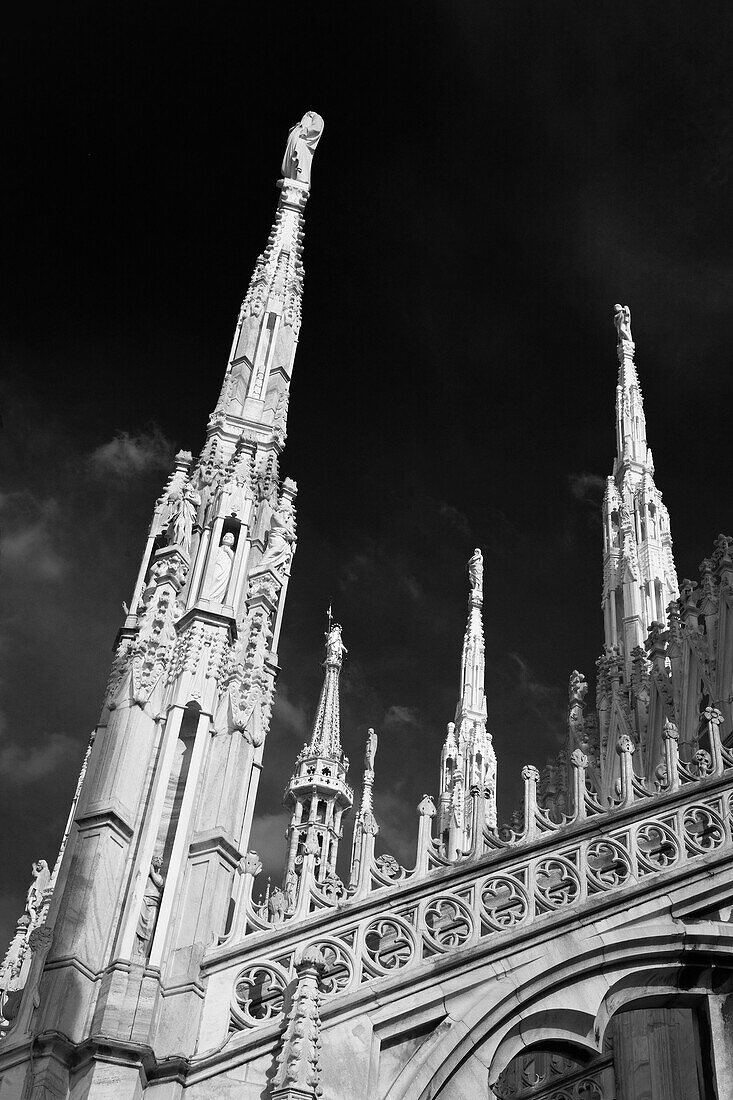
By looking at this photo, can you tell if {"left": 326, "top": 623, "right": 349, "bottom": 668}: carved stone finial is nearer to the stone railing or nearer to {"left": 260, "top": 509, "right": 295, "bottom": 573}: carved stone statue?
{"left": 260, "top": 509, "right": 295, "bottom": 573}: carved stone statue

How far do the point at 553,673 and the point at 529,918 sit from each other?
881 inches

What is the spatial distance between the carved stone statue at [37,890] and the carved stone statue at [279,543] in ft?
28.2

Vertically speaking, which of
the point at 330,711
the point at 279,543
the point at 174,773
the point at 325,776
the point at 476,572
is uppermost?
the point at 476,572

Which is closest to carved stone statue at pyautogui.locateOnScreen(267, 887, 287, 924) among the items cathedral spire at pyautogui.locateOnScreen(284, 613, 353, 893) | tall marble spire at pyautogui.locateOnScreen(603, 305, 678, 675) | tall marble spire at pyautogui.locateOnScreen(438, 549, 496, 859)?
tall marble spire at pyautogui.locateOnScreen(438, 549, 496, 859)

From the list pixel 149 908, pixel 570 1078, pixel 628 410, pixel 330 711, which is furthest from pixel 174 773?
pixel 628 410

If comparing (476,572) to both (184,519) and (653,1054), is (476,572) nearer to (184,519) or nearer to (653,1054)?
(653,1054)

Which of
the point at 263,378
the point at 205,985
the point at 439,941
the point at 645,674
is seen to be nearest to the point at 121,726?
the point at 205,985

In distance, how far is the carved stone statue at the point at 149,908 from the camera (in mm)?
8789

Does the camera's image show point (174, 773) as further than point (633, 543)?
No

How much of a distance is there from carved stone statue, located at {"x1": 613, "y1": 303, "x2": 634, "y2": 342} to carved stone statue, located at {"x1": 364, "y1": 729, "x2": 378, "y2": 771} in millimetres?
13495

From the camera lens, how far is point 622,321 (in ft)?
110

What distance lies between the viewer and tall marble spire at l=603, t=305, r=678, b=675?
2444cm

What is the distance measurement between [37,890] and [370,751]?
566 inches

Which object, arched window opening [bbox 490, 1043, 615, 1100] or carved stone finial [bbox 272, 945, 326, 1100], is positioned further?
arched window opening [bbox 490, 1043, 615, 1100]
